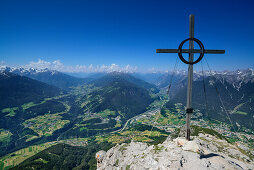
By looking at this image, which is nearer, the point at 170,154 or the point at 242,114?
the point at 170,154

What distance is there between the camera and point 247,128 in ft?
470

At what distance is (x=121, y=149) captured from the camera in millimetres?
38688

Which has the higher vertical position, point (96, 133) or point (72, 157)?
point (72, 157)

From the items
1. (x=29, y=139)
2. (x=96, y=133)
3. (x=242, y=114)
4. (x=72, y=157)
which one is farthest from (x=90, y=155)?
(x=242, y=114)

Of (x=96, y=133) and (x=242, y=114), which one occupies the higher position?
(x=242, y=114)

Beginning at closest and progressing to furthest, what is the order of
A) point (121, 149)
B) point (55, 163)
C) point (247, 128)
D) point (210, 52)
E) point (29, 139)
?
point (210, 52), point (121, 149), point (55, 163), point (247, 128), point (29, 139)

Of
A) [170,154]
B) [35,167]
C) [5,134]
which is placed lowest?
[5,134]

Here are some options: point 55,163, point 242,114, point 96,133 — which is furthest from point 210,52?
point 242,114

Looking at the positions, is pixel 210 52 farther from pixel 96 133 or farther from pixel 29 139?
pixel 29 139

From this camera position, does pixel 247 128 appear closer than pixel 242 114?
Yes

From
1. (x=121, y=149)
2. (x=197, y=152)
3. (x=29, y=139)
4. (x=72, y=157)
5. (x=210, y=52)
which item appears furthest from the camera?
(x=29, y=139)

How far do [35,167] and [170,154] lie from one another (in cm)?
10030

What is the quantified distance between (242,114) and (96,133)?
206m

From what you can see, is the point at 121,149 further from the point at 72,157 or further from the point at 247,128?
the point at 247,128
